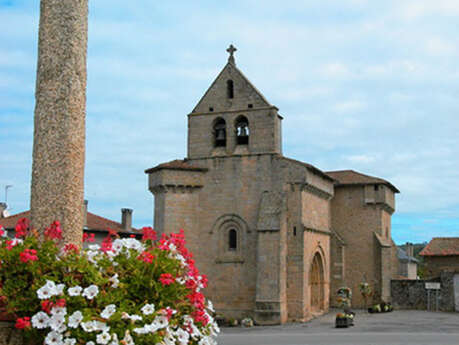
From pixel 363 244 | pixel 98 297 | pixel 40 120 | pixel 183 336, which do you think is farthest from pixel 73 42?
pixel 363 244

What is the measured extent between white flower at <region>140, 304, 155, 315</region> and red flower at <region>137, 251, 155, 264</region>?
21.4 inches

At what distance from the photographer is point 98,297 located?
5828 millimetres

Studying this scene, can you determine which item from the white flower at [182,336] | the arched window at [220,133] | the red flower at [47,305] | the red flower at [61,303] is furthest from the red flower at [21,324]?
the arched window at [220,133]

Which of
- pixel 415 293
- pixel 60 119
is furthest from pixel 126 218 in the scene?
pixel 60 119

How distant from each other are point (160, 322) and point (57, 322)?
101 cm

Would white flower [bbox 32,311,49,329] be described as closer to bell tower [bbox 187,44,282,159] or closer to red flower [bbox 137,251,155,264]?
red flower [bbox 137,251,155,264]

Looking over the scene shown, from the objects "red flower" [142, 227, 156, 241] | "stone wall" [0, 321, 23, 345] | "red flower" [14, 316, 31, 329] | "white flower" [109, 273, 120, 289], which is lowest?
"stone wall" [0, 321, 23, 345]

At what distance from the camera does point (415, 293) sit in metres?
33.7

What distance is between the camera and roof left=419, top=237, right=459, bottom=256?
35250 millimetres

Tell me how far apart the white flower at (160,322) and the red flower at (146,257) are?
645 millimetres

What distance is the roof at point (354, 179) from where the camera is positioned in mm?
35422

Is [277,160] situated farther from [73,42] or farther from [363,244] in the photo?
[73,42]

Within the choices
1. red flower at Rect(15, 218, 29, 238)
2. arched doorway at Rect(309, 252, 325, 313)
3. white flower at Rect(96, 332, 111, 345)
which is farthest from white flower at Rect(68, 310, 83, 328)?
arched doorway at Rect(309, 252, 325, 313)

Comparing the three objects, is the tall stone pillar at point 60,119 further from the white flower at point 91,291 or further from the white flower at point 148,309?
the white flower at point 148,309
